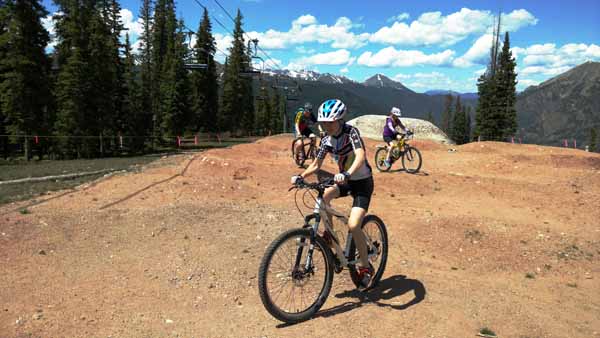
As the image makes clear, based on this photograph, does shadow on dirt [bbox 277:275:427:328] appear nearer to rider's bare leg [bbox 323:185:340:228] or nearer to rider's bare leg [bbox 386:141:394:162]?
rider's bare leg [bbox 323:185:340:228]

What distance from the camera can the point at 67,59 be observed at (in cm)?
3838

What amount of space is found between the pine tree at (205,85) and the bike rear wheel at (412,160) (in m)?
49.7

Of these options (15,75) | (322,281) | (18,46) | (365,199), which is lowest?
(322,281)

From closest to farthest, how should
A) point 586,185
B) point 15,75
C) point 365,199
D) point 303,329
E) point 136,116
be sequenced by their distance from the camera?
point 303,329 < point 365,199 < point 586,185 < point 15,75 < point 136,116

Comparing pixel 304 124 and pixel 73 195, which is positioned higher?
pixel 304 124

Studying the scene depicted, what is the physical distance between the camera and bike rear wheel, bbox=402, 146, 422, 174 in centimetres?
1535

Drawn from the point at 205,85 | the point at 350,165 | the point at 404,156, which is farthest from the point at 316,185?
the point at 205,85

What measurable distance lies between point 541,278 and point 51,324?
24.3ft

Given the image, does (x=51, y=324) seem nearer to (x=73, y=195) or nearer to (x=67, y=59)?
(x=73, y=195)

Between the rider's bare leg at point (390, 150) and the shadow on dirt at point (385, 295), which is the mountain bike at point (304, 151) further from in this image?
the shadow on dirt at point (385, 295)

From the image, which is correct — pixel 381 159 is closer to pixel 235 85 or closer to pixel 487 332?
pixel 487 332

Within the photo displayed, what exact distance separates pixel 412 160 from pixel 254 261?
10163 mm

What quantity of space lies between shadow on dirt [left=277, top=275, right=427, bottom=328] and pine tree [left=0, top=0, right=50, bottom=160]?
126 ft

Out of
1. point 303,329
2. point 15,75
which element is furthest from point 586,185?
point 15,75
